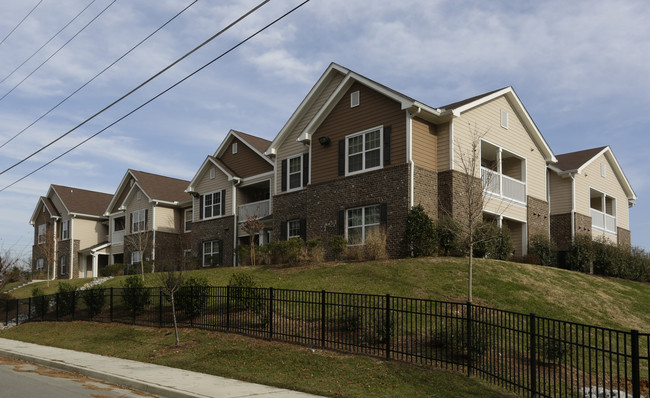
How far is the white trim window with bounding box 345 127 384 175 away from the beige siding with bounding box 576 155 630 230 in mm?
12430

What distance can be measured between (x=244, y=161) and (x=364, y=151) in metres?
11.3

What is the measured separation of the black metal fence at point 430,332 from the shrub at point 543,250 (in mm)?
9822

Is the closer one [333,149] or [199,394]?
[199,394]

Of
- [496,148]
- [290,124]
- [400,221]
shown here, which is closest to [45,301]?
[290,124]

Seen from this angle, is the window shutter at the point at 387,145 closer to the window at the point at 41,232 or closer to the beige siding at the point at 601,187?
the beige siding at the point at 601,187

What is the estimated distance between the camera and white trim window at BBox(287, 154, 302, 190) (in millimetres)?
27953

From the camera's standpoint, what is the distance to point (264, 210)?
103ft

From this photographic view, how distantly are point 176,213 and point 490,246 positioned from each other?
26.0 m

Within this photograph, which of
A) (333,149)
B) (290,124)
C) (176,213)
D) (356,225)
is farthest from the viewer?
(176,213)

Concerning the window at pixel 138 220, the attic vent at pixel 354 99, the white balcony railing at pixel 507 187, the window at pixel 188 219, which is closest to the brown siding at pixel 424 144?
the white balcony railing at pixel 507 187

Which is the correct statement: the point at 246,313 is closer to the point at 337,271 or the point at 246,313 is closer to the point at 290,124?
the point at 337,271

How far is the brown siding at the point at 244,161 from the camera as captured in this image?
3225 centimetres

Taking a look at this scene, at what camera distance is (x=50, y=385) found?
11219 millimetres

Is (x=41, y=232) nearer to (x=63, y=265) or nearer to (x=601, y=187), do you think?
(x=63, y=265)
